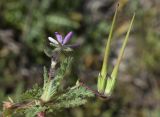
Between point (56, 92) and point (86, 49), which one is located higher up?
point (56, 92)

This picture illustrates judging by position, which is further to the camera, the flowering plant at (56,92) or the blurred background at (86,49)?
the blurred background at (86,49)

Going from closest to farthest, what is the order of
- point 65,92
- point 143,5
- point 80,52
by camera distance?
1. point 65,92
2. point 80,52
3. point 143,5

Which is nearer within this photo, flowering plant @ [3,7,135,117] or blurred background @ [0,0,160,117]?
Result: flowering plant @ [3,7,135,117]

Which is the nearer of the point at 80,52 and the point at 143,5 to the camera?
the point at 80,52

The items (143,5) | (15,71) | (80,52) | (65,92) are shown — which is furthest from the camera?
(143,5)

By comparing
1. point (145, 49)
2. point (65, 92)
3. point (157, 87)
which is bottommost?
point (157, 87)

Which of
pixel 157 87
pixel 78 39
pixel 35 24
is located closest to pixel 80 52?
pixel 78 39

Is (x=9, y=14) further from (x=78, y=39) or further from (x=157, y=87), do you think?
(x=157, y=87)

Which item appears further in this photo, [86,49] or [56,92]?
[86,49]
